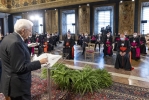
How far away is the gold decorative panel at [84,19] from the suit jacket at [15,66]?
646 inches

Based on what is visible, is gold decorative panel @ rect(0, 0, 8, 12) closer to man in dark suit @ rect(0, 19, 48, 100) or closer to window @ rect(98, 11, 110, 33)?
window @ rect(98, 11, 110, 33)

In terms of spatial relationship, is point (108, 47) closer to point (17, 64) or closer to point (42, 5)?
point (17, 64)

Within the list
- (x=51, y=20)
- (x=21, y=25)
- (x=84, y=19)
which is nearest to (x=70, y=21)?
(x=51, y=20)

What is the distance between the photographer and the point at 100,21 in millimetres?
18125

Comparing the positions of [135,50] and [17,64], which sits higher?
[17,64]

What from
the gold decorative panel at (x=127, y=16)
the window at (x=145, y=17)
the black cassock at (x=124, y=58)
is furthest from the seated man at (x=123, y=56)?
the window at (x=145, y=17)

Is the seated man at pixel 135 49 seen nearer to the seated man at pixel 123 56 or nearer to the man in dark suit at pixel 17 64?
the seated man at pixel 123 56

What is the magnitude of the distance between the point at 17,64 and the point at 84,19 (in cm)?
1691

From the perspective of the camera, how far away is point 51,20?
2038 centimetres

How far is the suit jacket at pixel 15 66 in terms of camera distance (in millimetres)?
1695

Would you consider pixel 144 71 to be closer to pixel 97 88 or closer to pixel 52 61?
pixel 97 88

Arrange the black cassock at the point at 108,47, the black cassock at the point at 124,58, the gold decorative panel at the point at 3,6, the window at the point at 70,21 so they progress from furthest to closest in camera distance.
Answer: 1. the gold decorative panel at the point at 3,6
2. the window at the point at 70,21
3. the black cassock at the point at 108,47
4. the black cassock at the point at 124,58

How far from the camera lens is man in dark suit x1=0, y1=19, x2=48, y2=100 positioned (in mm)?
1697

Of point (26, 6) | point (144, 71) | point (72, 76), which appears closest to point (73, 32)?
point (26, 6)
